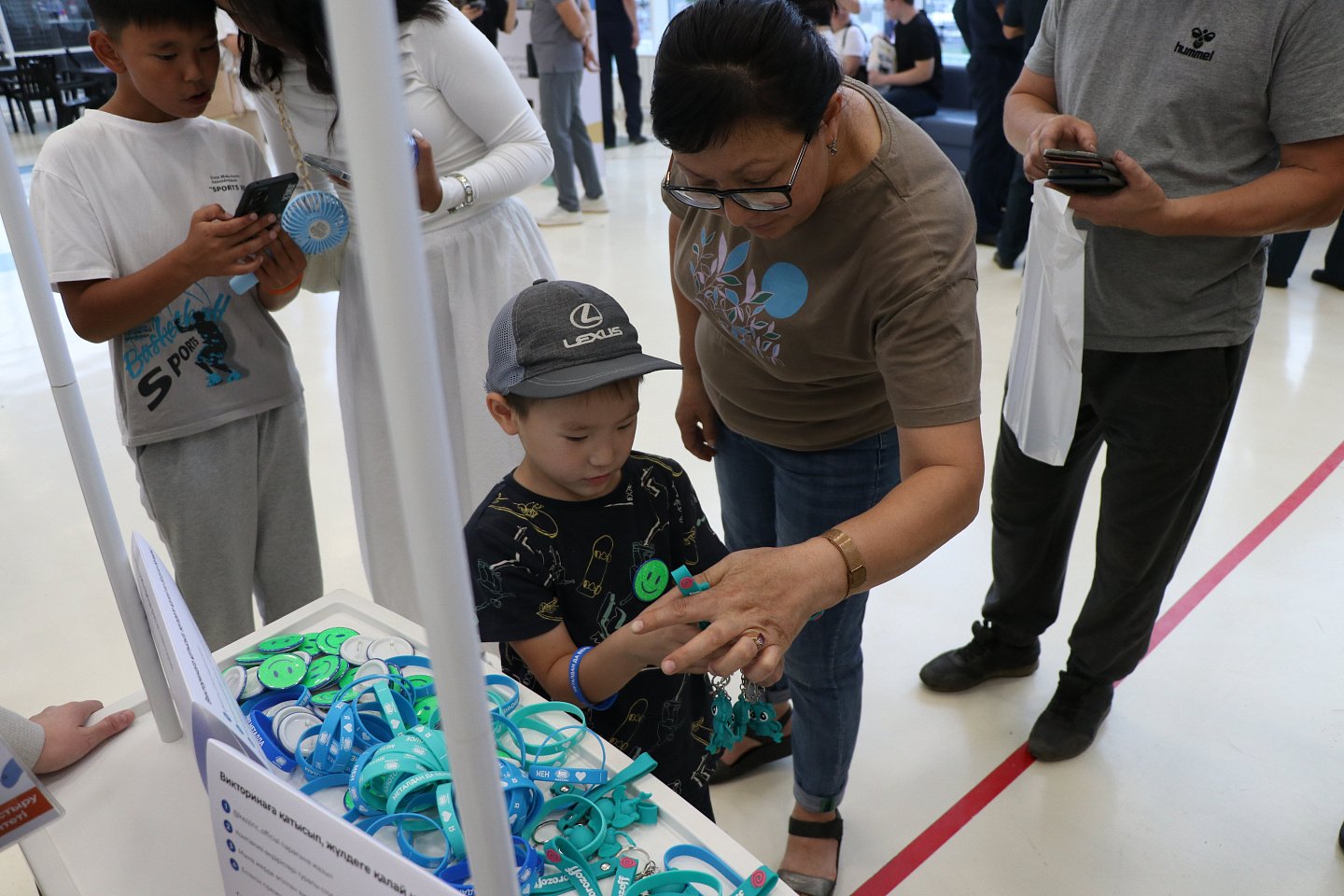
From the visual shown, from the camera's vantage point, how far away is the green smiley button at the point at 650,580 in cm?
122

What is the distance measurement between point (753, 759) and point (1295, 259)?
3.96 metres

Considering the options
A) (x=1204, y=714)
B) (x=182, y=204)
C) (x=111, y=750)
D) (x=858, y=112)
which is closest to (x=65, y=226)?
(x=182, y=204)

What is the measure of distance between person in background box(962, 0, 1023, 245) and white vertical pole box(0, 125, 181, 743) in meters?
4.20

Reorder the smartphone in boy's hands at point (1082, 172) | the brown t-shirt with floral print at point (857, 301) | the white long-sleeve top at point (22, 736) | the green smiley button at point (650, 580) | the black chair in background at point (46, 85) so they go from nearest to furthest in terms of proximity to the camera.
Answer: the white long-sleeve top at point (22, 736), the brown t-shirt with floral print at point (857, 301), the green smiley button at point (650, 580), the smartphone in boy's hands at point (1082, 172), the black chair in background at point (46, 85)

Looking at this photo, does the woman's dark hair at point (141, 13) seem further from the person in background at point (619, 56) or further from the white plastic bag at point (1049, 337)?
the person in background at point (619, 56)

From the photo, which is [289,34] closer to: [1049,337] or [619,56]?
[1049,337]

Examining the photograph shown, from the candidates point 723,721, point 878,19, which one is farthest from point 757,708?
point 878,19

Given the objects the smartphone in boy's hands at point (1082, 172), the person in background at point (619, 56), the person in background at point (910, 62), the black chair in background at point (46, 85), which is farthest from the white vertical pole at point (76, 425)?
the black chair in background at point (46, 85)

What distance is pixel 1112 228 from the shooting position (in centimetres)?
160

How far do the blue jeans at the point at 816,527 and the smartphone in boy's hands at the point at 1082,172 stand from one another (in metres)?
0.47

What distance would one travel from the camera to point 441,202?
156 cm

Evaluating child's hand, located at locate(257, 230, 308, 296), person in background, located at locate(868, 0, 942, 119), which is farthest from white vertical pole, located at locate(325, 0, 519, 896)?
person in background, located at locate(868, 0, 942, 119)

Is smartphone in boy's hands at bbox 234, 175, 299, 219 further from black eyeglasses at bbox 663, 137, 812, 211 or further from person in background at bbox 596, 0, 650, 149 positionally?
person in background at bbox 596, 0, 650, 149

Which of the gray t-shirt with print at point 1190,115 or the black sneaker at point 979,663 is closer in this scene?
the gray t-shirt with print at point 1190,115
